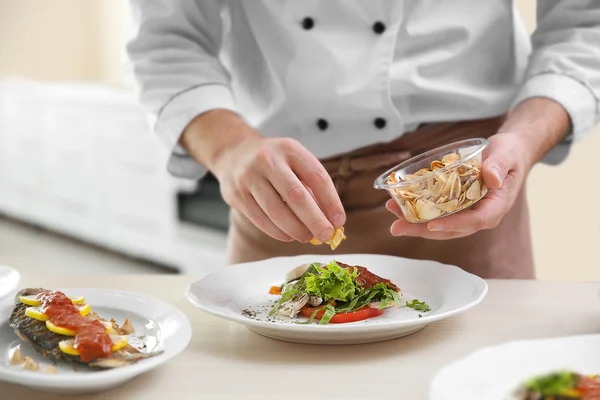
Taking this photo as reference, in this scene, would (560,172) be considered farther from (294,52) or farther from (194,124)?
(194,124)

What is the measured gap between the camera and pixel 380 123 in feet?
4.28

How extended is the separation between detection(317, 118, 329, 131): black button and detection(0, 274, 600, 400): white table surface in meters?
0.41

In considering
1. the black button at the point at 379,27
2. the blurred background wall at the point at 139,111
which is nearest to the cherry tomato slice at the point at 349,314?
the black button at the point at 379,27

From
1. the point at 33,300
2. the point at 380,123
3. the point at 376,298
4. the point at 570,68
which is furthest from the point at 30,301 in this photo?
the point at 570,68

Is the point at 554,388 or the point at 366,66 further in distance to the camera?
the point at 366,66

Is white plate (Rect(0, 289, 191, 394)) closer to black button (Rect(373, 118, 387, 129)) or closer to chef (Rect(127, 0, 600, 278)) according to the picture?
chef (Rect(127, 0, 600, 278))

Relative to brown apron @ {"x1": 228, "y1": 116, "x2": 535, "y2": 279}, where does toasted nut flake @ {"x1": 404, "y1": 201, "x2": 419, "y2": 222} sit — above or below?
above

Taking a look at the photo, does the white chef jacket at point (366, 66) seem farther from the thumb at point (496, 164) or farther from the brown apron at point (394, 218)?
the thumb at point (496, 164)

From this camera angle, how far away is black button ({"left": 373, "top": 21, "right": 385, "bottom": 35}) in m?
1.29

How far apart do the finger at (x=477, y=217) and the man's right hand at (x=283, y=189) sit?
0.41 feet

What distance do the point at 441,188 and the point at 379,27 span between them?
18.4 inches

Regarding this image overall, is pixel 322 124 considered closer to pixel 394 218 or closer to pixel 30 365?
pixel 394 218

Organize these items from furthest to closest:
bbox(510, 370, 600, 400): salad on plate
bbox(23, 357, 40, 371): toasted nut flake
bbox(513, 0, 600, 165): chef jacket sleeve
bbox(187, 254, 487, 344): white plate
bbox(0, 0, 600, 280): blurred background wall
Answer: bbox(0, 0, 600, 280): blurred background wall → bbox(513, 0, 600, 165): chef jacket sleeve → bbox(187, 254, 487, 344): white plate → bbox(23, 357, 40, 371): toasted nut flake → bbox(510, 370, 600, 400): salad on plate

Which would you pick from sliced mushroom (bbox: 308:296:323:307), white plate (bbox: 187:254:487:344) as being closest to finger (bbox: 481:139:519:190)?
white plate (bbox: 187:254:487:344)
